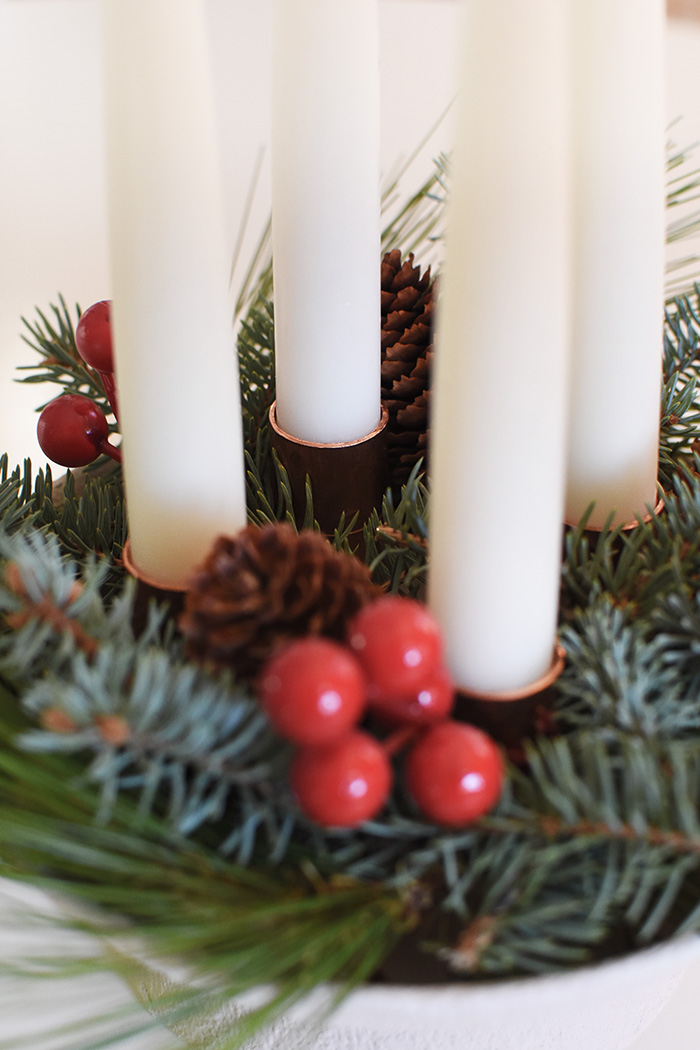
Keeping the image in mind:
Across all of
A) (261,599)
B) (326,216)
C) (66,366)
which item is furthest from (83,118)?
(261,599)

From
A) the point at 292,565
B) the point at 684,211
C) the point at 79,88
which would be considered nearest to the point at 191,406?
the point at 292,565

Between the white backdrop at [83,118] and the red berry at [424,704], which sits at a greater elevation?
the white backdrop at [83,118]

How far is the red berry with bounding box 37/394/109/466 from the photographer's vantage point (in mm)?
321

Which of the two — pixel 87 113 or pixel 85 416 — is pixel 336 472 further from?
pixel 87 113

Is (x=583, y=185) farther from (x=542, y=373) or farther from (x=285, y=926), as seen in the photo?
(x=285, y=926)

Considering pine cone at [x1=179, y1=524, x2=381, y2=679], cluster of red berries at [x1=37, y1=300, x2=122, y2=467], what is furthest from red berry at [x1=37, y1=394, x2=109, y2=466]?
pine cone at [x1=179, y1=524, x2=381, y2=679]

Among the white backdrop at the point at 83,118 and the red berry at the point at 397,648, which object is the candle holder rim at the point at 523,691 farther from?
the white backdrop at the point at 83,118

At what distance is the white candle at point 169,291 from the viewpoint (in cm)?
20

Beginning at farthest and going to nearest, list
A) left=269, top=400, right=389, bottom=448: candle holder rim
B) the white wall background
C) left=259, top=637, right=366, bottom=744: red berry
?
1. the white wall background
2. left=269, top=400, right=389, bottom=448: candle holder rim
3. left=259, top=637, right=366, bottom=744: red berry

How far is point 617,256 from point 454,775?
0.14m

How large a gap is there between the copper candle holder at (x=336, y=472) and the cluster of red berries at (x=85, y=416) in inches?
2.1

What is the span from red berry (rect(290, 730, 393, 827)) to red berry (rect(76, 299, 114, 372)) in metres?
0.17

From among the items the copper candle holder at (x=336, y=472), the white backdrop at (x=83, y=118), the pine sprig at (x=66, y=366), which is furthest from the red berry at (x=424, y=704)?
the white backdrop at (x=83, y=118)

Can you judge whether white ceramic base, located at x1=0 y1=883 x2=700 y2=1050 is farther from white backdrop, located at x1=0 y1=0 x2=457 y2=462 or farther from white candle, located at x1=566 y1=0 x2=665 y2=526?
white backdrop, located at x1=0 y1=0 x2=457 y2=462
